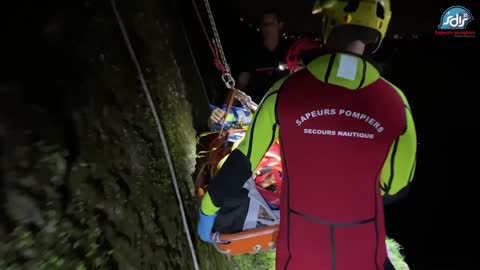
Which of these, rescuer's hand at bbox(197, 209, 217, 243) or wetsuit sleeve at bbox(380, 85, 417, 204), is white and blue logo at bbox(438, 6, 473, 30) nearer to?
wetsuit sleeve at bbox(380, 85, 417, 204)

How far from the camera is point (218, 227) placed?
1.97m

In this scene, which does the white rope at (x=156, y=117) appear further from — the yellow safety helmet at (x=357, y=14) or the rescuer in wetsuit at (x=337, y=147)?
the yellow safety helmet at (x=357, y=14)

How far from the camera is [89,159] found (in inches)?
55.8

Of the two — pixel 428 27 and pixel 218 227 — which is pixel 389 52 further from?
pixel 218 227

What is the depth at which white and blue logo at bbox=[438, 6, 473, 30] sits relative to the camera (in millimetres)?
10218

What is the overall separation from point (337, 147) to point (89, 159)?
1.00m

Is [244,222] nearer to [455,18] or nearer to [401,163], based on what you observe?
[401,163]

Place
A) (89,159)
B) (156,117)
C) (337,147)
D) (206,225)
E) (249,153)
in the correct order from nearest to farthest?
(89,159) → (337,147) → (249,153) → (206,225) → (156,117)

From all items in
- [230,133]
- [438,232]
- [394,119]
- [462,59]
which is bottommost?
[438,232]

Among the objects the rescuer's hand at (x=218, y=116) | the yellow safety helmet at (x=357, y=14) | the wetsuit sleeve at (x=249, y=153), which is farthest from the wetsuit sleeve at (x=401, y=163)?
the rescuer's hand at (x=218, y=116)

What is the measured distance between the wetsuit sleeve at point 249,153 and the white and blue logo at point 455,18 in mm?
10478

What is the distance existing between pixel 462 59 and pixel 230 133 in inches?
536

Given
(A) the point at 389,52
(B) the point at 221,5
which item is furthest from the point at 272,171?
(A) the point at 389,52

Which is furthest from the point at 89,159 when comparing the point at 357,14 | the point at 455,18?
the point at 455,18
